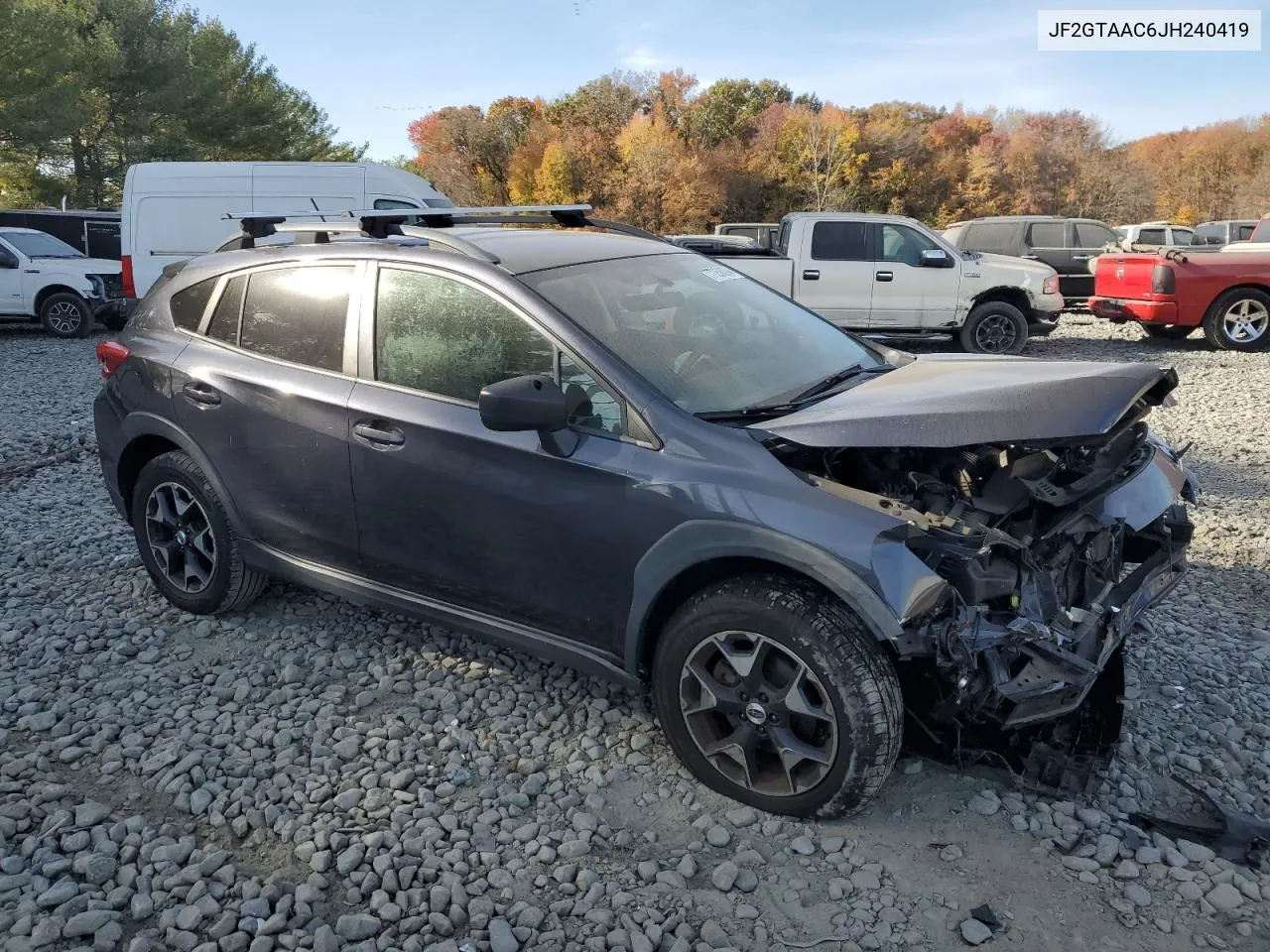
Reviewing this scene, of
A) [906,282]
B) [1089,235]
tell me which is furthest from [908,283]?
[1089,235]

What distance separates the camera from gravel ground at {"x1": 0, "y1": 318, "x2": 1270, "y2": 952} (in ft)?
8.62

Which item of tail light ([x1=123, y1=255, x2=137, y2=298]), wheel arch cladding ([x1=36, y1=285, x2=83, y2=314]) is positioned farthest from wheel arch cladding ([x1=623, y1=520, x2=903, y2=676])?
wheel arch cladding ([x1=36, y1=285, x2=83, y2=314])

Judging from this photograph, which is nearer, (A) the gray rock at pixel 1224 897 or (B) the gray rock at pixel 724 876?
(A) the gray rock at pixel 1224 897

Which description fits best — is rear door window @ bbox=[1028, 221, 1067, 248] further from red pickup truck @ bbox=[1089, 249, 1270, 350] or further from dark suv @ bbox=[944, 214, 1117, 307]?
red pickup truck @ bbox=[1089, 249, 1270, 350]

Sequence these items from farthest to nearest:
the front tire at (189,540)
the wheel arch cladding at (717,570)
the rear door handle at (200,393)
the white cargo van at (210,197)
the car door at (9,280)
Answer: the car door at (9,280), the white cargo van at (210,197), the front tire at (189,540), the rear door handle at (200,393), the wheel arch cladding at (717,570)

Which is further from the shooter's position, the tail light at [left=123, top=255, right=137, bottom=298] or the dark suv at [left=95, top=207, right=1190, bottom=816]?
the tail light at [left=123, top=255, right=137, bottom=298]

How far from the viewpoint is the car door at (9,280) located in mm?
15039

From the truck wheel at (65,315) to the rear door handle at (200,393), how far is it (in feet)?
43.6

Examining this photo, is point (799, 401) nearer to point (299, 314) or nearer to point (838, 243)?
point (299, 314)

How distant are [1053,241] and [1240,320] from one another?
5.11 metres

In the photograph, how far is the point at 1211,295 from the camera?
12.3 metres

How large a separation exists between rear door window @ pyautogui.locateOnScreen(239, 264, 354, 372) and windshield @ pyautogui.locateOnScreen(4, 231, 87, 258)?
14.0 metres

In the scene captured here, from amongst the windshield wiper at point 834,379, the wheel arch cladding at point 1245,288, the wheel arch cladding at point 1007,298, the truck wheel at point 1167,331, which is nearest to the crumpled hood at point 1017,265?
the wheel arch cladding at point 1007,298

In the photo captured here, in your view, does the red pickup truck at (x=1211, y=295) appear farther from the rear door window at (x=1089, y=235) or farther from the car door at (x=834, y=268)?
the rear door window at (x=1089, y=235)
